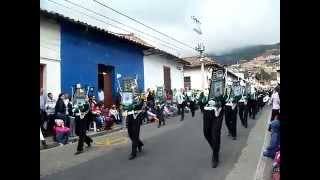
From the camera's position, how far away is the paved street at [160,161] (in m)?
8.36

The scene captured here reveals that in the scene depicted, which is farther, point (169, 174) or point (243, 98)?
point (243, 98)

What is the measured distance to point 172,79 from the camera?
3578 centimetres

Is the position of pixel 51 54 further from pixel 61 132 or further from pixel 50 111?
pixel 61 132

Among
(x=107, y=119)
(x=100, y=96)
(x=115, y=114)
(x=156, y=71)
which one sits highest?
(x=156, y=71)

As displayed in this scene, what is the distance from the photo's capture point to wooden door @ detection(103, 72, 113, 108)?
2355cm

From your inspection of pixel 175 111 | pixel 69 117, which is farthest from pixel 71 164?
pixel 175 111

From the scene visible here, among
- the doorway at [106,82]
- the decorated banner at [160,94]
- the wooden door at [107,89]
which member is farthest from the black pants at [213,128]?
the decorated banner at [160,94]

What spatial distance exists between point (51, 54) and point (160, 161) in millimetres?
9783

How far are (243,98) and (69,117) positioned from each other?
699 cm

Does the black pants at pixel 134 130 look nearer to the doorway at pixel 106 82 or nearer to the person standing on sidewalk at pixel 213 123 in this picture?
the person standing on sidewalk at pixel 213 123

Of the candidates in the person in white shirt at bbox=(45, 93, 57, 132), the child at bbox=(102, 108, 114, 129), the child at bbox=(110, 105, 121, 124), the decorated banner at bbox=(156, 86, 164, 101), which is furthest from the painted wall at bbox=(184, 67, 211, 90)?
the person in white shirt at bbox=(45, 93, 57, 132)

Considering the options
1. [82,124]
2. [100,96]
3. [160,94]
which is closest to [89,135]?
[82,124]

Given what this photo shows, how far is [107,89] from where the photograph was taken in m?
23.9
